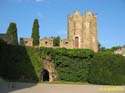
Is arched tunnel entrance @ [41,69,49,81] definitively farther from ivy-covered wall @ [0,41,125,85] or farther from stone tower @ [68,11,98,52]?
stone tower @ [68,11,98,52]

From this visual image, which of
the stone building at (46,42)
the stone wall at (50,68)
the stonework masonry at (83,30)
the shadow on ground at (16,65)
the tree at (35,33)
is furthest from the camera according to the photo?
the stonework masonry at (83,30)

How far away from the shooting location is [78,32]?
49438 millimetres

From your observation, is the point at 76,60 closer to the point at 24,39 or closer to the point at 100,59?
the point at 100,59

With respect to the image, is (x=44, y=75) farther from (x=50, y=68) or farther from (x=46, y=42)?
(x=46, y=42)

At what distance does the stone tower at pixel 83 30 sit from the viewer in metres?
49.4

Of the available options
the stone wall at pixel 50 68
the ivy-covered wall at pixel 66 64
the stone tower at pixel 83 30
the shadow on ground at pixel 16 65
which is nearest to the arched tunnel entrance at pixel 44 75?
the stone wall at pixel 50 68

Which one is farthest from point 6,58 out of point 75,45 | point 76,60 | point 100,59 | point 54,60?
point 75,45

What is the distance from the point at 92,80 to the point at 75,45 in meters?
13.8

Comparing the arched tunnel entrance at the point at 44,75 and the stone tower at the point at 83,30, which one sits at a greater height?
the stone tower at the point at 83,30

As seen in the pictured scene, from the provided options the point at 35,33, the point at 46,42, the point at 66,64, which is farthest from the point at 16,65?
the point at 35,33

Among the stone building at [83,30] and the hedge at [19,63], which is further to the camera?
the stone building at [83,30]

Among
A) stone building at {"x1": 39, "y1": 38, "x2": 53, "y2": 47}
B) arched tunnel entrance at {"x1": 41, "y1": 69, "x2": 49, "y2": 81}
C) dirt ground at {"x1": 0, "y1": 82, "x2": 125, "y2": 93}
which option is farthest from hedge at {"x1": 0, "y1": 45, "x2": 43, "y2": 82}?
dirt ground at {"x1": 0, "y1": 82, "x2": 125, "y2": 93}

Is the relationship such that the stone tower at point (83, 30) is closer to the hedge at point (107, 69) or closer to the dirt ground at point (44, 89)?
the hedge at point (107, 69)

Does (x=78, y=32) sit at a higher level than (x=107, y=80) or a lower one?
higher
